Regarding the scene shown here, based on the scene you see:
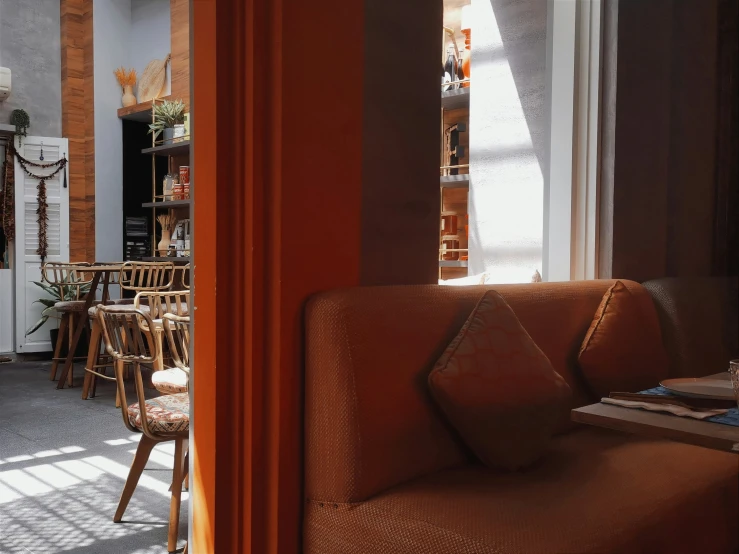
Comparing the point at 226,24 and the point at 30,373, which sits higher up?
the point at 226,24

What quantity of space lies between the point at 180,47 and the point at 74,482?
4956mm

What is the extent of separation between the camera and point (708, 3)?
3.38m

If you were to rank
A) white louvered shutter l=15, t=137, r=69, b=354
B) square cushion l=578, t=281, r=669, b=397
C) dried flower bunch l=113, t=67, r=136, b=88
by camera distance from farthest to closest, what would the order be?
dried flower bunch l=113, t=67, r=136, b=88
white louvered shutter l=15, t=137, r=69, b=354
square cushion l=578, t=281, r=669, b=397

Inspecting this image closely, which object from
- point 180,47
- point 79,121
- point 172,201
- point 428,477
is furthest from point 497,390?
point 79,121

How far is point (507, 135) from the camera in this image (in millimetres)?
3527

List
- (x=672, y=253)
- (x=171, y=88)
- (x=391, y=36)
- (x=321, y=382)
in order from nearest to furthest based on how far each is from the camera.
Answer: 1. (x=321, y=382)
2. (x=391, y=36)
3. (x=672, y=253)
4. (x=171, y=88)

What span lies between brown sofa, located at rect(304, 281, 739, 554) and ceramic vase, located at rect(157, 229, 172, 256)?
5.48 metres

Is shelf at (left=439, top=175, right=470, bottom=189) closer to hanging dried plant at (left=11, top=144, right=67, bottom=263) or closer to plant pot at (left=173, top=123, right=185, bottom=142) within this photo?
plant pot at (left=173, top=123, right=185, bottom=142)

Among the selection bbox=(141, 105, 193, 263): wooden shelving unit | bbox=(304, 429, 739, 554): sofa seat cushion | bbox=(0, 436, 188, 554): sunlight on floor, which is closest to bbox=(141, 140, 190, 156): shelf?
bbox=(141, 105, 193, 263): wooden shelving unit

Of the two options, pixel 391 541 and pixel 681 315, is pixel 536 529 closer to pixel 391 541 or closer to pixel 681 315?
pixel 391 541

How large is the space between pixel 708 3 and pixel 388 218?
2.54 metres

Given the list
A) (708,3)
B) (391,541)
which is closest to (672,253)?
(708,3)

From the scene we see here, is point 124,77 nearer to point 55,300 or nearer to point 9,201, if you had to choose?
point 9,201

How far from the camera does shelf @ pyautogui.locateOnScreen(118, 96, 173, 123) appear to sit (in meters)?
7.21
